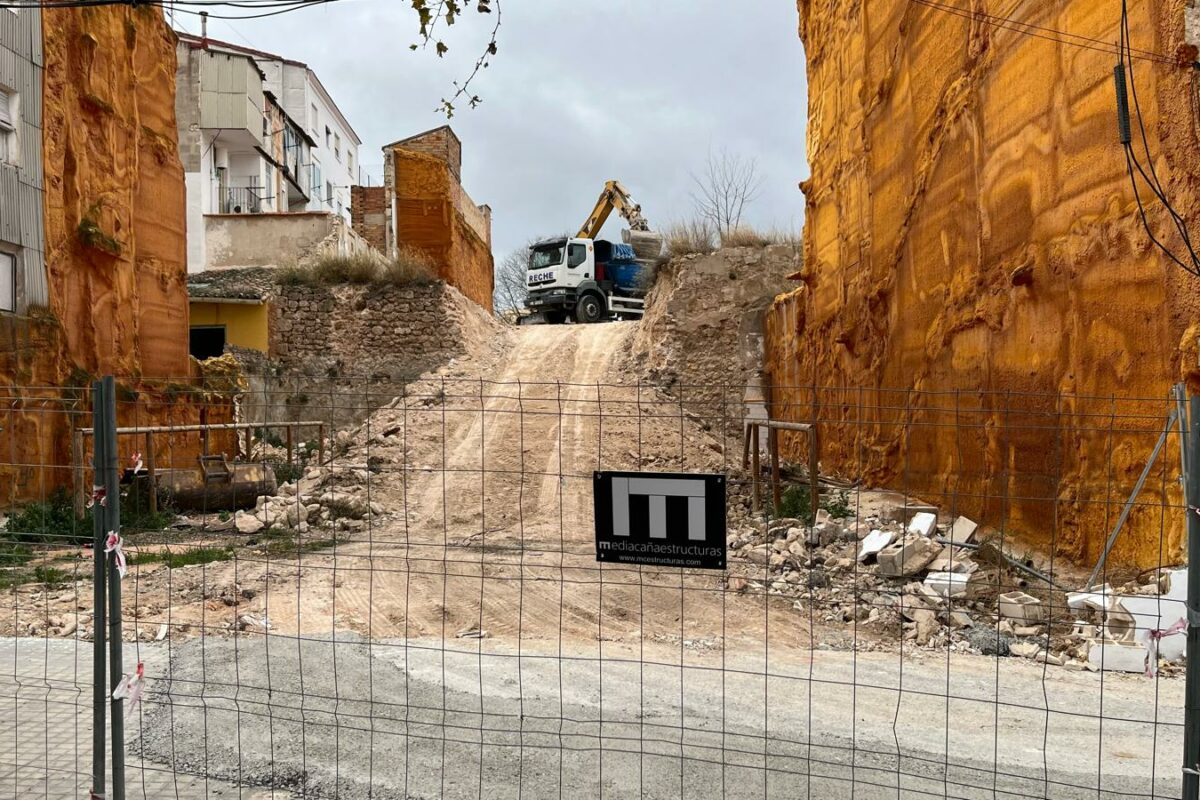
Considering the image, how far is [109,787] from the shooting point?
14.8 ft

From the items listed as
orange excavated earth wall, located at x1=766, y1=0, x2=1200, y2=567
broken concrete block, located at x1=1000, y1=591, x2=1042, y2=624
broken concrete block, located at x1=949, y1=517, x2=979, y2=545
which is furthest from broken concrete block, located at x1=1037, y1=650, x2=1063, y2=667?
broken concrete block, located at x1=949, y1=517, x2=979, y2=545

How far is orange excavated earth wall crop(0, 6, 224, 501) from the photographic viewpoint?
Result: 1373cm

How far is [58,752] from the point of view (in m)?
4.86

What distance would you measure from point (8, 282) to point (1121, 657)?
14.5 metres

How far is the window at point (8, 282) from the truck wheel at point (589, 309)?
732 inches

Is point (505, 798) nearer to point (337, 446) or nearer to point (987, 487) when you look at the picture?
point (987, 487)

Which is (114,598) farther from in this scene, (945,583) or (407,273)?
(407,273)

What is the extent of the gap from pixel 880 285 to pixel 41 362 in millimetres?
12479

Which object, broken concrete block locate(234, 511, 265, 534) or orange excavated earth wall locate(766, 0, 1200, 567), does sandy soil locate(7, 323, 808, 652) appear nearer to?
broken concrete block locate(234, 511, 265, 534)

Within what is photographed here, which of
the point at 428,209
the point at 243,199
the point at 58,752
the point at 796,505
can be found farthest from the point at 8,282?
the point at 243,199

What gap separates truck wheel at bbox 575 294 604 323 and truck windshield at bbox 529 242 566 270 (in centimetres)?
149

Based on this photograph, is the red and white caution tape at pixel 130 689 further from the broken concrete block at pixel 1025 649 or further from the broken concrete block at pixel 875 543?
the broken concrete block at pixel 875 543

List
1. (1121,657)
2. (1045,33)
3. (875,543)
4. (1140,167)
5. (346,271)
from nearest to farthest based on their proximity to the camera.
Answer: (1121,657) → (1140,167) → (1045,33) → (875,543) → (346,271)

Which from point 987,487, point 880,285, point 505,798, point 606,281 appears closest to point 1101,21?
point 987,487
